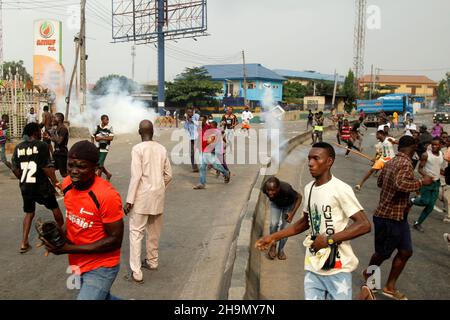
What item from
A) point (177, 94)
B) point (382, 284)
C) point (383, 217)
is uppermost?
point (177, 94)

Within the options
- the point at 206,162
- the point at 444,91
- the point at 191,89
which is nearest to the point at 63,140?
the point at 206,162

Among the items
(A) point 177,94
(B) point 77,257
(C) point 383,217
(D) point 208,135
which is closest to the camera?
(B) point 77,257

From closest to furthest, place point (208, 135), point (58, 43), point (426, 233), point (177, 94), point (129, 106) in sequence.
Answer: point (426, 233) < point (208, 135) < point (58, 43) < point (129, 106) < point (177, 94)

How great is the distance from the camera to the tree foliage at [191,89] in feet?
163

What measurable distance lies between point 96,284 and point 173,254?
3.07 m

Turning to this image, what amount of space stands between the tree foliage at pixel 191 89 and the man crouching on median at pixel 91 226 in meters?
46.8

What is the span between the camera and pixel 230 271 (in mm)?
4766

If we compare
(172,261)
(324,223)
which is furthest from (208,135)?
(324,223)

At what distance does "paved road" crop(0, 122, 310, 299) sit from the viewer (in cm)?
478

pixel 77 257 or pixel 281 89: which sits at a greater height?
A: pixel 281 89

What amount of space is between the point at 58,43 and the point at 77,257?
3200 centimetres

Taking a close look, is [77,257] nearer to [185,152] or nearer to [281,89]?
[185,152]

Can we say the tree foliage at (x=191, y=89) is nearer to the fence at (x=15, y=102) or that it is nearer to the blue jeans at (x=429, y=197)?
the fence at (x=15, y=102)

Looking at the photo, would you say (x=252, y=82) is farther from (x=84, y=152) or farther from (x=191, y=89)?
(x=84, y=152)
